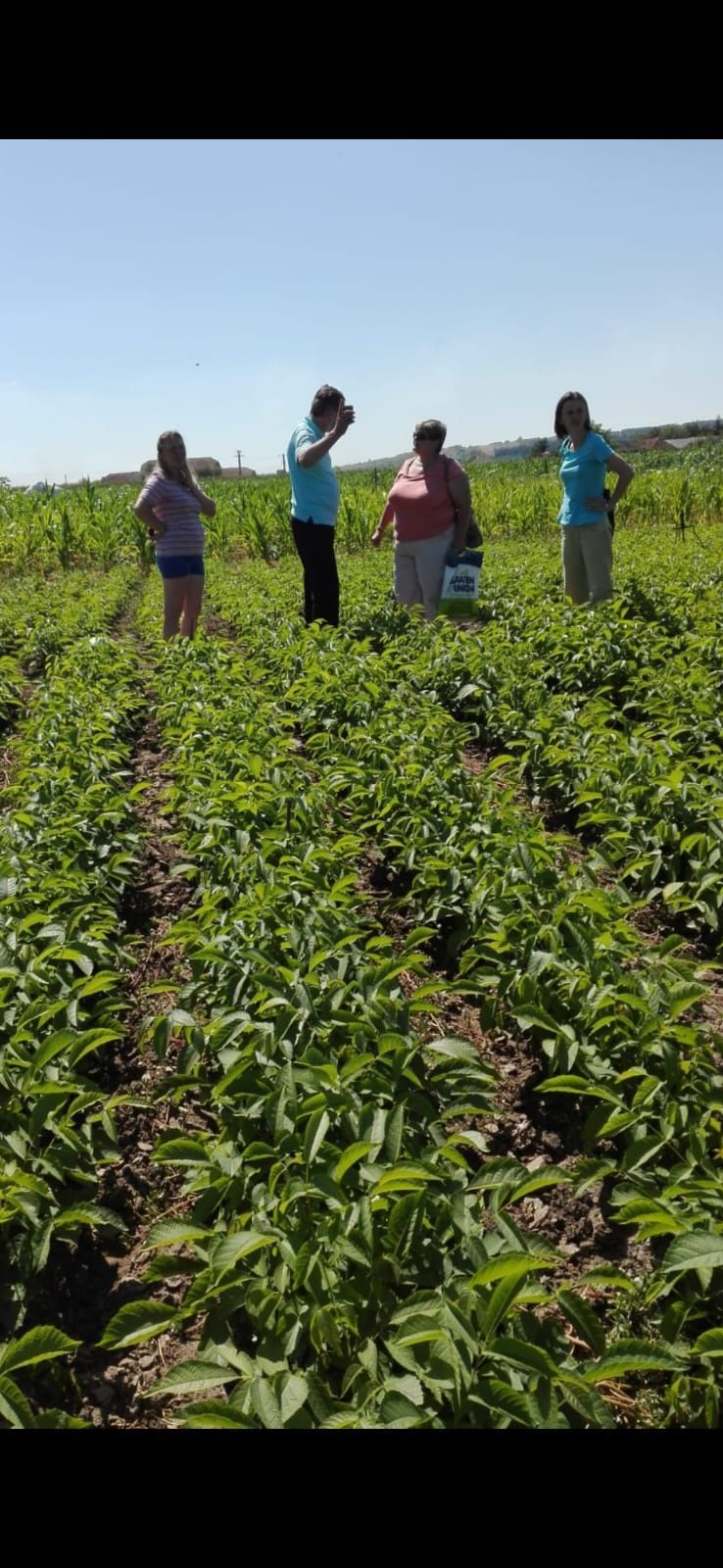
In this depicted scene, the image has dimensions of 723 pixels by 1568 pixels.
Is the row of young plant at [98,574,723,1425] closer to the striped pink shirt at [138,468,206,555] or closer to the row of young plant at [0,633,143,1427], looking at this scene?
the row of young plant at [0,633,143,1427]

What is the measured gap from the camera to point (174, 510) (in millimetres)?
7082

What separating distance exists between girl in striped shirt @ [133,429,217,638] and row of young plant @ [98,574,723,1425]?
3543mm

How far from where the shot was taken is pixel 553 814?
16.4 feet

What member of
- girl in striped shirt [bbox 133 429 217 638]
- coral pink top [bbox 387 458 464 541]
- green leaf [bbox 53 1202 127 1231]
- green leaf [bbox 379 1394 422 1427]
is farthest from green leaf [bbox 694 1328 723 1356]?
coral pink top [bbox 387 458 464 541]

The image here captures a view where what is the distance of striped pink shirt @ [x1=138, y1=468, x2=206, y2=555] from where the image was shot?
276 inches

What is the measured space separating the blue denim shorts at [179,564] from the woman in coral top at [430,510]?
4.84ft

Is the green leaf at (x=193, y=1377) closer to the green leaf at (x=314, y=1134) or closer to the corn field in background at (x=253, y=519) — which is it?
the green leaf at (x=314, y=1134)

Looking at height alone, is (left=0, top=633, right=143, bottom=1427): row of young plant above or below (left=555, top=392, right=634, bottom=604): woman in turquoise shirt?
below

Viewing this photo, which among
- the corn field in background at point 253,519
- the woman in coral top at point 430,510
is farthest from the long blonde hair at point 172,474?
the corn field in background at point 253,519

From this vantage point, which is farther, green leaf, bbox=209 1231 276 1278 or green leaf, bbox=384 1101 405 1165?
green leaf, bbox=384 1101 405 1165
